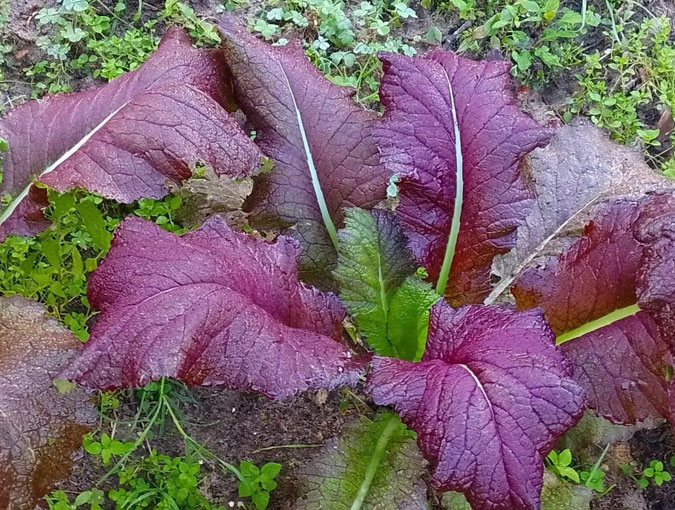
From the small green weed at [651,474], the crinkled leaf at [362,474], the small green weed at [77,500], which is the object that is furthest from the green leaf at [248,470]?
the small green weed at [651,474]

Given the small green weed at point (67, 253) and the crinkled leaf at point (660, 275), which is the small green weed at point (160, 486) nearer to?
the small green weed at point (67, 253)

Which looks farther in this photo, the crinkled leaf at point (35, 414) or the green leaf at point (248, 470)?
the green leaf at point (248, 470)

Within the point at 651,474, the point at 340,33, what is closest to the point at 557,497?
the point at 651,474

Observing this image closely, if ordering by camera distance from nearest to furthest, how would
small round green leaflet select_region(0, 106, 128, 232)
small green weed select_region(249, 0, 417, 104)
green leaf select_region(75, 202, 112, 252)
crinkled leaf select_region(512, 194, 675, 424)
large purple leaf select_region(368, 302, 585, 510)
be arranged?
large purple leaf select_region(368, 302, 585, 510) → crinkled leaf select_region(512, 194, 675, 424) → small round green leaflet select_region(0, 106, 128, 232) → green leaf select_region(75, 202, 112, 252) → small green weed select_region(249, 0, 417, 104)

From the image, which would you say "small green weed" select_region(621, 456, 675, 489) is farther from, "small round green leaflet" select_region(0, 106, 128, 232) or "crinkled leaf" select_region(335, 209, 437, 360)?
"small round green leaflet" select_region(0, 106, 128, 232)

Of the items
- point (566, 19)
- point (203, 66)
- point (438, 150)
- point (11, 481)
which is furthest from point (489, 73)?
point (11, 481)

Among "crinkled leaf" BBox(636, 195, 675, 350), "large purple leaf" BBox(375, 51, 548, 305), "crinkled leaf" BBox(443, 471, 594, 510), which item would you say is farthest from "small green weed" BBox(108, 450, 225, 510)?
"crinkled leaf" BBox(636, 195, 675, 350)
